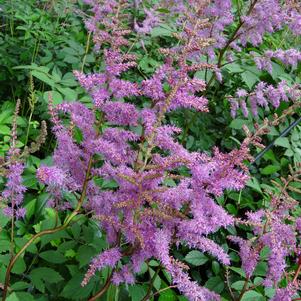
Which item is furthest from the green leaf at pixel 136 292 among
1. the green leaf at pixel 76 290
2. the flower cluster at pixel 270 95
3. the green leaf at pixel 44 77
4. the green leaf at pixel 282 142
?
the green leaf at pixel 282 142

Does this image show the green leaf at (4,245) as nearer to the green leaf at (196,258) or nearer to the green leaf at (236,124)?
the green leaf at (196,258)

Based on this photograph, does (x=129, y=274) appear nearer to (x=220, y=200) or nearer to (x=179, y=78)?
(x=179, y=78)

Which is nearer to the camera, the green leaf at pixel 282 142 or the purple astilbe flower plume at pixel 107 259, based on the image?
the purple astilbe flower plume at pixel 107 259

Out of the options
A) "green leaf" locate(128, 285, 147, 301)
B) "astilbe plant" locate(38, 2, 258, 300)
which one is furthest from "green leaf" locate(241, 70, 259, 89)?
"green leaf" locate(128, 285, 147, 301)

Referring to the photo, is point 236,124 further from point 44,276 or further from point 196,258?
point 44,276

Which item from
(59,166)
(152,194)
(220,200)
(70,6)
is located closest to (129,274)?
(152,194)

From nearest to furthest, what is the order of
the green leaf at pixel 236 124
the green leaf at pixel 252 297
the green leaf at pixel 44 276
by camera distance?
the green leaf at pixel 44 276
the green leaf at pixel 252 297
the green leaf at pixel 236 124

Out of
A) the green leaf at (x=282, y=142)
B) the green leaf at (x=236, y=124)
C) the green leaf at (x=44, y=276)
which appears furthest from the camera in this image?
the green leaf at (x=236, y=124)

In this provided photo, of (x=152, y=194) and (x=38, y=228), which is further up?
(x=152, y=194)

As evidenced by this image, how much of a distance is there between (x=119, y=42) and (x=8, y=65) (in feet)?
5.73

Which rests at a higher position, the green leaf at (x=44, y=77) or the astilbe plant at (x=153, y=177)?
the astilbe plant at (x=153, y=177)

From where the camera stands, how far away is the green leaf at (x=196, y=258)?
6.86ft

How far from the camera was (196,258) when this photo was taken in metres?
2.12

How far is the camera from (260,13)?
2.57 metres
